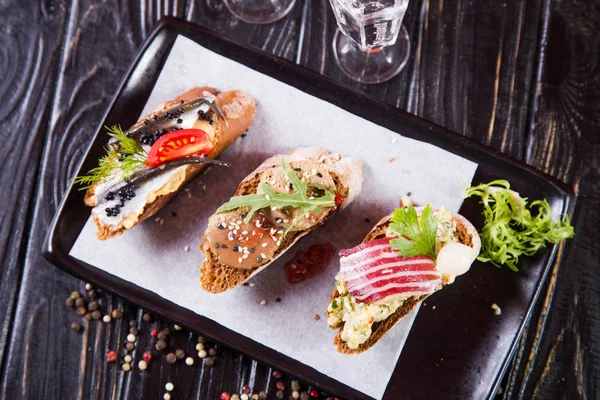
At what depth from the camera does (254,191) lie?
2.85m

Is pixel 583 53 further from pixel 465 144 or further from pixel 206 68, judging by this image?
pixel 206 68

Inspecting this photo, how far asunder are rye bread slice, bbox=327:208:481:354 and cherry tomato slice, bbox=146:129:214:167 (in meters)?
0.93

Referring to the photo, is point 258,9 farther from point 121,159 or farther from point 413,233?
point 413,233

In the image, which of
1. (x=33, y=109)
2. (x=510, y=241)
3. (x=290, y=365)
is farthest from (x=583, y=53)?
(x=33, y=109)

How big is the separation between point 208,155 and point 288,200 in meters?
0.51

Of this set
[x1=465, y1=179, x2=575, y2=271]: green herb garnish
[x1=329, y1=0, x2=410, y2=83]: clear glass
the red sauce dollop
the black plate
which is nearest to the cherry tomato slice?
the black plate

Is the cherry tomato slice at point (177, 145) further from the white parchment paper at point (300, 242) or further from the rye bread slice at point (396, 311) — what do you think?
the rye bread slice at point (396, 311)

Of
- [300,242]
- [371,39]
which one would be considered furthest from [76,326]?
[371,39]

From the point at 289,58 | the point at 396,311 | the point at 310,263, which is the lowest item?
the point at 396,311

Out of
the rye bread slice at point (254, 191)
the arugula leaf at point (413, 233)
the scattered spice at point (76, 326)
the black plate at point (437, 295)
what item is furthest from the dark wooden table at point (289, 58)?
the arugula leaf at point (413, 233)

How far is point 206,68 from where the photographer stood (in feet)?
9.98

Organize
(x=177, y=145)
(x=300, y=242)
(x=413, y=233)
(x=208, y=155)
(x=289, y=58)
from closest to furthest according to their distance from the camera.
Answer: (x=413, y=233)
(x=177, y=145)
(x=208, y=155)
(x=300, y=242)
(x=289, y=58)

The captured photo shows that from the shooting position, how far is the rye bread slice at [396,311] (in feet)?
9.07

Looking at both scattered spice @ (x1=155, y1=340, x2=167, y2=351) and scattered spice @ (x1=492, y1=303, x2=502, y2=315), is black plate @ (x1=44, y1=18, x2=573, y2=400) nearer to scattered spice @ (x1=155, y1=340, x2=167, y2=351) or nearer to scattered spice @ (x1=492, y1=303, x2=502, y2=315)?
scattered spice @ (x1=492, y1=303, x2=502, y2=315)
